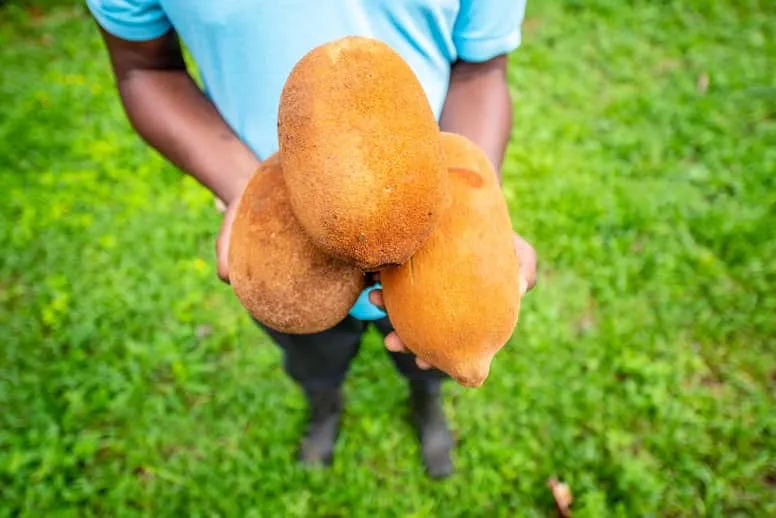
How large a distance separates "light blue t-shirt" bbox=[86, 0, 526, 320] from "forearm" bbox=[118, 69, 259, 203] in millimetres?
58

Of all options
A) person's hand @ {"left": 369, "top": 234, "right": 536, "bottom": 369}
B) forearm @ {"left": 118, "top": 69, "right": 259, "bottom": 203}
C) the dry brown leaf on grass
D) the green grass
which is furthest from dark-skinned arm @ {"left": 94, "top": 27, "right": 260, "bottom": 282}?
the dry brown leaf on grass

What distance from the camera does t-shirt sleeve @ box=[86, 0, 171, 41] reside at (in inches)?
44.1

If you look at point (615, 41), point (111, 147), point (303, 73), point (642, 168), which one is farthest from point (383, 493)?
point (615, 41)

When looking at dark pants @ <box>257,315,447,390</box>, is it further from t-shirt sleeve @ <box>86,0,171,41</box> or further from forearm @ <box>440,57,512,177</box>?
t-shirt sleeve @ <box>86,0,171,41</box>

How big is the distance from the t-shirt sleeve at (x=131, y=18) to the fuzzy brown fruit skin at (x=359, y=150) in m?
0.53

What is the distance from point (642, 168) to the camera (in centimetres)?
307

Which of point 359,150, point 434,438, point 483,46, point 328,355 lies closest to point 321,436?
point 434,438

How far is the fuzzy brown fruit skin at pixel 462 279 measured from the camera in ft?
2.94

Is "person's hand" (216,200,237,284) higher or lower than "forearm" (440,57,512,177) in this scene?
lower

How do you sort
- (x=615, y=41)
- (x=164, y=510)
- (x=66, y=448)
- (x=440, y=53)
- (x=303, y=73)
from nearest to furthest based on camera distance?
(x=303, y=73) < (x=440, y=53) < (x=164, y=510) < (x=66, y=448) < (x=615, y=41)

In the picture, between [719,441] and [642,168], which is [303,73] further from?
[642,168]

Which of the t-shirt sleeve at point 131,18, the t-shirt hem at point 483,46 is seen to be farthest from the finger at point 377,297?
the t-shirt sleeve at point 131,18

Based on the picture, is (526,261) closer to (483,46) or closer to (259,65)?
(483,46)

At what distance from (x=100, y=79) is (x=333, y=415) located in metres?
2.73
